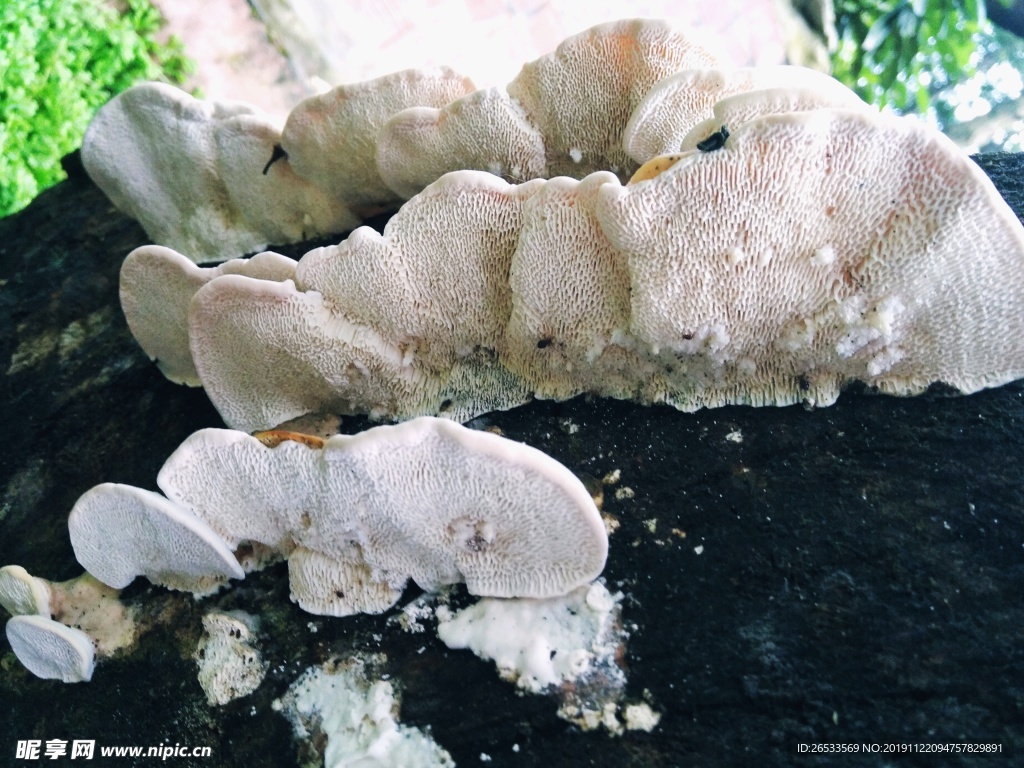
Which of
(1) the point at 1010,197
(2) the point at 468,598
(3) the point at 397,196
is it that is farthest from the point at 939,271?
(3) the point at 397,196

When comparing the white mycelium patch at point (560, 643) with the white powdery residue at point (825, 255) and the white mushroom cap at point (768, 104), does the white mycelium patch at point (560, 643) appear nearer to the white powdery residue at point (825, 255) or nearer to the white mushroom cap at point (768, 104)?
the white powdery residue at point (825, 255)

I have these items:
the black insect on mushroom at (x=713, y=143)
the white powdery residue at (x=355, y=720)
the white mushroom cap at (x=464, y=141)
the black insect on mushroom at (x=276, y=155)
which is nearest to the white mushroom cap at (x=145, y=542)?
the white powdery residue at (x=355, y=720)

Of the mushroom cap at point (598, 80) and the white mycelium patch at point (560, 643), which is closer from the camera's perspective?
the white mycelium patch at point (560, 643)

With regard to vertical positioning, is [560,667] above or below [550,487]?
below

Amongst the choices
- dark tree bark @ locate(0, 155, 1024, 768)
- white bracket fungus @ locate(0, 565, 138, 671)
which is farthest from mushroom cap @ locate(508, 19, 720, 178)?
white bracket fungus @ locate(0, 565, 138, 671)

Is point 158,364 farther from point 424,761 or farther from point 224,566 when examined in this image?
point 424,761

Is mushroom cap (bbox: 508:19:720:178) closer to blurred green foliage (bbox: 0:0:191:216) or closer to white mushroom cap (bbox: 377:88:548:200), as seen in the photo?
white mushroom cap (bbox: 377:88:548:200)

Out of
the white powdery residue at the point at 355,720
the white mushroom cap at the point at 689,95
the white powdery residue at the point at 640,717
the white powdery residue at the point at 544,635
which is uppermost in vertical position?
the white mushroom cap at the point at 689,95
